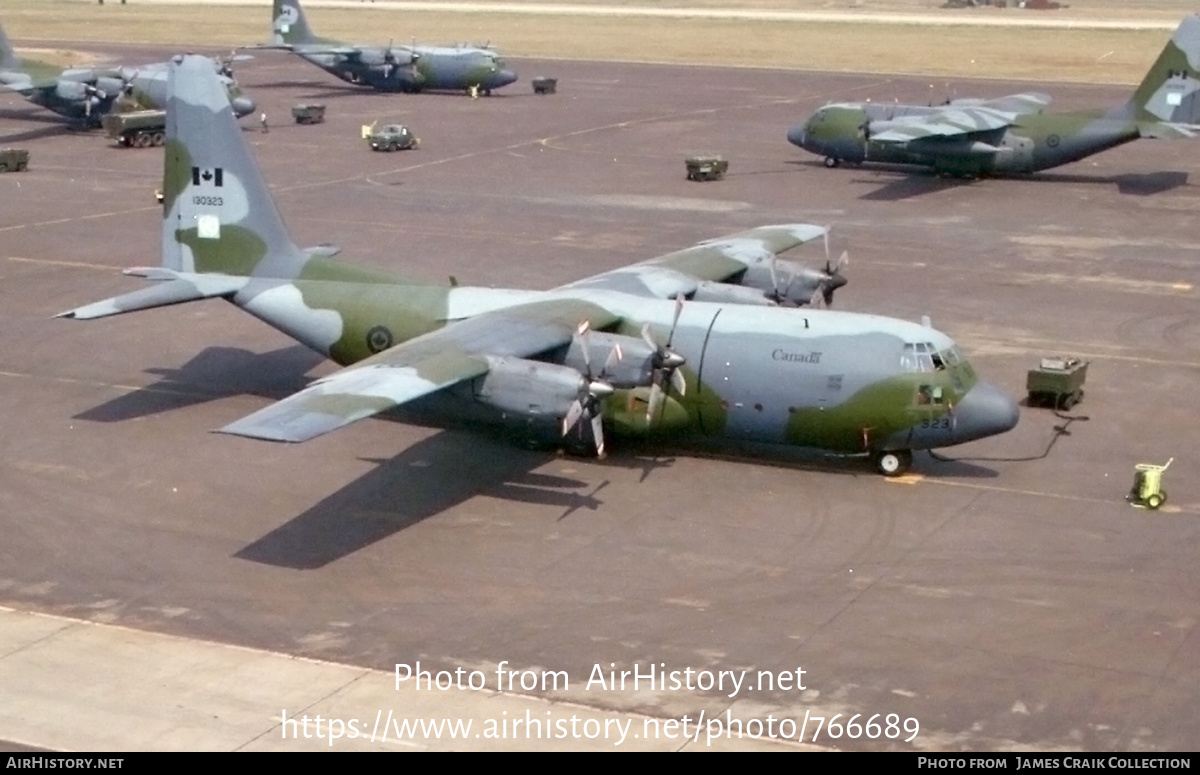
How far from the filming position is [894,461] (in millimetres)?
32062

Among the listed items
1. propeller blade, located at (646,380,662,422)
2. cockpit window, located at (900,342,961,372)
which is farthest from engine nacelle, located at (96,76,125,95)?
cockpit window, located at (900,342,961,372)

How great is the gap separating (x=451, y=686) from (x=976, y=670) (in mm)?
7703

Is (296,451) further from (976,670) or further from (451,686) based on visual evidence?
(976,670)

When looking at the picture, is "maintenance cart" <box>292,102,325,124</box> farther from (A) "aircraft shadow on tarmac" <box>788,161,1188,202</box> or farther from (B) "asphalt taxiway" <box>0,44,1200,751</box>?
(B) "asphalt taxiway" <box>0,44,1200,751</box>

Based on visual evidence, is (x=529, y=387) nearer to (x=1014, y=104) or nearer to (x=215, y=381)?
(x=215, y=381)

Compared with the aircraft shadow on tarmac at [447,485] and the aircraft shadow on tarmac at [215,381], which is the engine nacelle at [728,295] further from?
the aircraft shadow on tarmac at [215,381]

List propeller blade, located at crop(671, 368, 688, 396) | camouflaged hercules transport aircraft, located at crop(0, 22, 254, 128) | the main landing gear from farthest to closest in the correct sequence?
camouflaged hercules transport aircraft, located at crop(0, 22, 254, 128) < the main landing gear < propeller blade, located at crop(671, 368, 688, 396)

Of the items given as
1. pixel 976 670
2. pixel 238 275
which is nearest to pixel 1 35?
pixel 238 275

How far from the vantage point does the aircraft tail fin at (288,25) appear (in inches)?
3922

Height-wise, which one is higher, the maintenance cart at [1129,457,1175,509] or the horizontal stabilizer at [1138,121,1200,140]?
the horizontal stabilizer at [1138,121,1200,140]

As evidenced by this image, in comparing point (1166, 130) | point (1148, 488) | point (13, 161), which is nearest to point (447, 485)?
point (1148, 488)

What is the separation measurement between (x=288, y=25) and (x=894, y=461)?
76106 mm

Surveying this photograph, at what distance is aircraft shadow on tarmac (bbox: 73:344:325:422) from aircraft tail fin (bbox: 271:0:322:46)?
6260 centimetres

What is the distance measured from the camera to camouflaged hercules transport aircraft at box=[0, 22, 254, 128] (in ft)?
263
